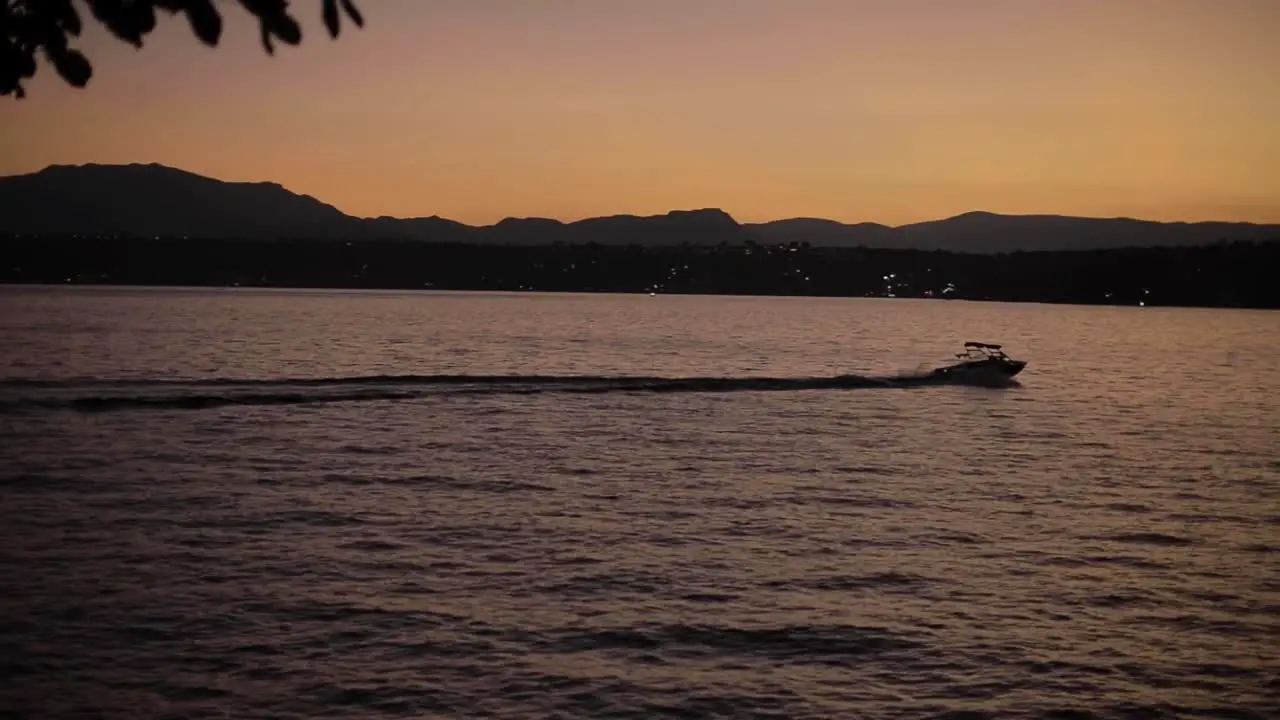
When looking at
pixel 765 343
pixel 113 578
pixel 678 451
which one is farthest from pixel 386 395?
pixel 765 343

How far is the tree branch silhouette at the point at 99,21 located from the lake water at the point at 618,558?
36.6ft

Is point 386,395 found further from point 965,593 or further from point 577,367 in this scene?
point 965,593

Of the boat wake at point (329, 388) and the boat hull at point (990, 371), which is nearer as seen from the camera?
the boat wake at point (329, 388)

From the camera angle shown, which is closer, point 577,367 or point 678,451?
point 678,451

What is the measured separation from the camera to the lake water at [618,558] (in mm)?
18359

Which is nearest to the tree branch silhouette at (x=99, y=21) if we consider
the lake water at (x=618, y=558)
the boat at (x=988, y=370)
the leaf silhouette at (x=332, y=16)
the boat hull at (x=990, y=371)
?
the leaf silhouette at (x=332, y=16)

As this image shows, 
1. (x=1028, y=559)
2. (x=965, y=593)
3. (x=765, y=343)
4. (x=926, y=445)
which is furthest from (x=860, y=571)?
(x=765, y=343)

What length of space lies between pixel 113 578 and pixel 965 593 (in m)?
16.8

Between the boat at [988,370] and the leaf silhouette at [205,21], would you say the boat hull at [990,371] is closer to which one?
the boat at [988,370]

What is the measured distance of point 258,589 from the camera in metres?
23.7

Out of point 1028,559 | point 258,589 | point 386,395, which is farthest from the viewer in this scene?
point 386,395

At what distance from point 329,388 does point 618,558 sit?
46.4 meters

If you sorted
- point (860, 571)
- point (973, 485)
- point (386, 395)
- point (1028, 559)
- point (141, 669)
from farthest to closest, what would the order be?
point (386, 395), point (973, 485), point (1028, 559), point (860, 571), point (141, 669)

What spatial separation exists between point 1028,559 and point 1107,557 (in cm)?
197
